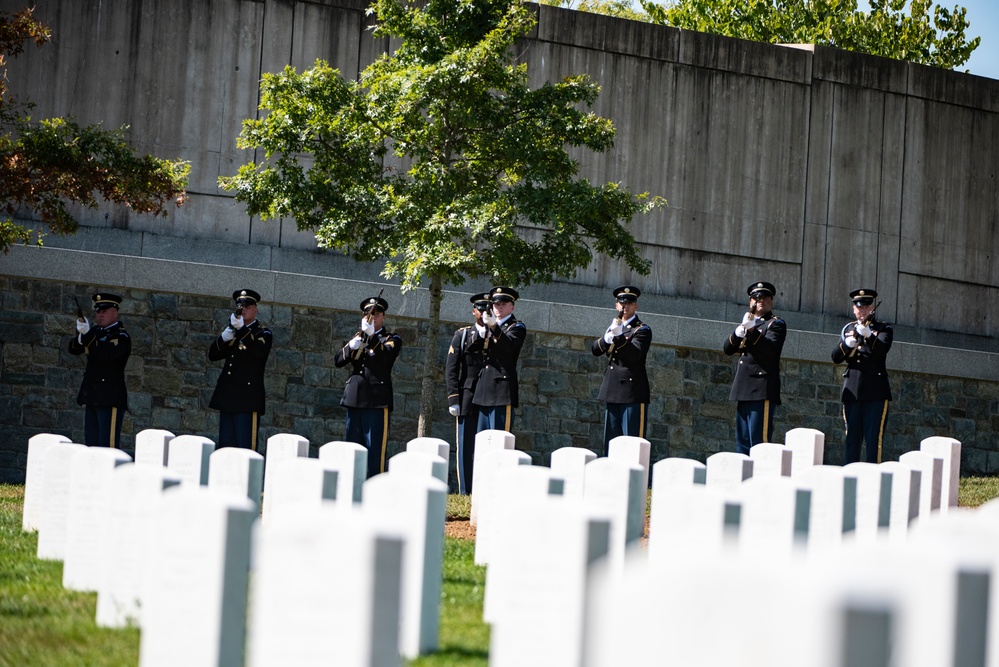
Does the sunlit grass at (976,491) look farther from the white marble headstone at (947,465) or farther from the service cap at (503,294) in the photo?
the service cap at (503,294)

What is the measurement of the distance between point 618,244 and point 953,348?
20.6ft

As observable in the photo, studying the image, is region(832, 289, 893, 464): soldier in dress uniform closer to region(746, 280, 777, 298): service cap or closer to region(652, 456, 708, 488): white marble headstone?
region(746, 280, 777, 298): service cap

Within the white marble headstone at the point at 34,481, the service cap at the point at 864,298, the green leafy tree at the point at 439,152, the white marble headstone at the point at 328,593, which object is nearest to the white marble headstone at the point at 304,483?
the white marble headstone at the point at 328,593

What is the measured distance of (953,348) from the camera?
1487 cm

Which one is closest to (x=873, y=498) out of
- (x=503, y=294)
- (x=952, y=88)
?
(x=503, y=294)

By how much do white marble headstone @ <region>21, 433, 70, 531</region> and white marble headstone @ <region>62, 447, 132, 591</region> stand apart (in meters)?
2.03

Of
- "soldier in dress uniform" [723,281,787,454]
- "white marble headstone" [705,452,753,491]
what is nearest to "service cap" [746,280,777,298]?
"soldier in dress uniform" [723,281,787,454]

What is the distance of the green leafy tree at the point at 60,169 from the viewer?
979 centimetres

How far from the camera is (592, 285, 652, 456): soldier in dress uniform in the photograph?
10766 millimetres

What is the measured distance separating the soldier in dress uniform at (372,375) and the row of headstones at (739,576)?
15.2ft

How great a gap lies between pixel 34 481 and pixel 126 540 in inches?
133

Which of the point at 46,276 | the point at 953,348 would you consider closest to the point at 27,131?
the point at 46,276

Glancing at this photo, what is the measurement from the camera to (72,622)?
4.48 m

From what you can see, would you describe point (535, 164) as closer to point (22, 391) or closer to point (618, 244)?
point (618, 244)
